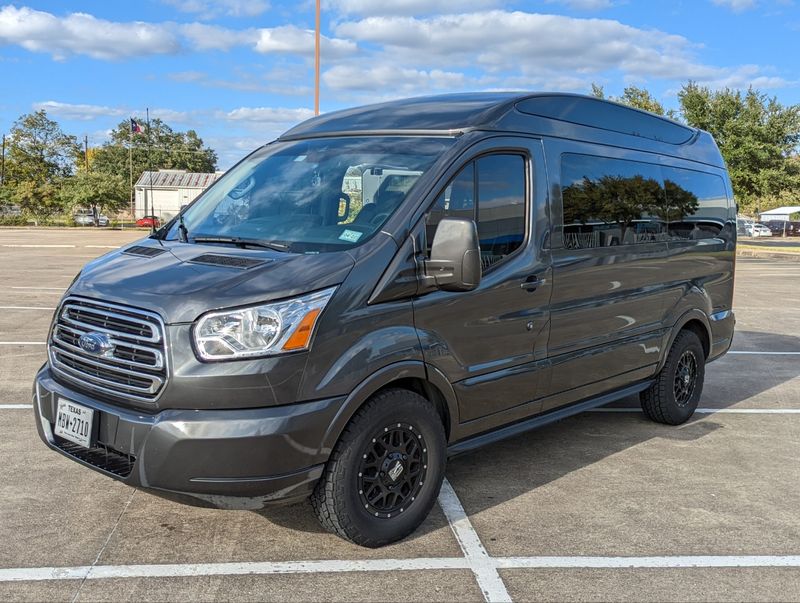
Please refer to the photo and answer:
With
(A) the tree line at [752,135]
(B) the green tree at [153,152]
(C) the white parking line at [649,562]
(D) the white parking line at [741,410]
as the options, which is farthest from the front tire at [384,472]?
(B) the green tree at [153,152]

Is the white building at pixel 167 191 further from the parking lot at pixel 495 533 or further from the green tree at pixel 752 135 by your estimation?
the parking lot at pixel 495 533

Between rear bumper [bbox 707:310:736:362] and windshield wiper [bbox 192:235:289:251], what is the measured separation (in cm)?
412

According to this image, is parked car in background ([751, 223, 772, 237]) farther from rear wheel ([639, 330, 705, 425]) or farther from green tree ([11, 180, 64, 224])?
rear wheel ([639, 330, 705, 425])

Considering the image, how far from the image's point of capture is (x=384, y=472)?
3615 millimetres

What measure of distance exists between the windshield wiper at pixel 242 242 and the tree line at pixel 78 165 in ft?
194

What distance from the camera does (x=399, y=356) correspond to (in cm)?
351

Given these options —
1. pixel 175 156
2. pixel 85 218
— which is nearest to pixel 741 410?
pixel 85 218

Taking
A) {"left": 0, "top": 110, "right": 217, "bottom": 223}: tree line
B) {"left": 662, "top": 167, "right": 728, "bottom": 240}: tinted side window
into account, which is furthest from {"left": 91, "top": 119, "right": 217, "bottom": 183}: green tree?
{"left": 662, "top": 167, "right": 728, "bottom": 240}: tinted side window

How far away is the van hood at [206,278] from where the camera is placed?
3156mm

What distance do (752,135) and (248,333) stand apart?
3699 centimetres

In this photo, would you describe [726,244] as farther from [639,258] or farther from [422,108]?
[422,108]

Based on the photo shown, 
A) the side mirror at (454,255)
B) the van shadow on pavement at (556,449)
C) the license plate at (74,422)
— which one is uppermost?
the side mirror at (454,255)

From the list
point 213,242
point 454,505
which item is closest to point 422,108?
point 213,242

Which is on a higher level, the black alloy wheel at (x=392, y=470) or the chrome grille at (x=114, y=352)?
the chrome grille at (x=114, y=352)
